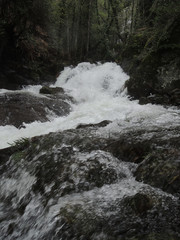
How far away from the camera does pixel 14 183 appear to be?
12.8ft

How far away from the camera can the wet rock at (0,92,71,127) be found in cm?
801

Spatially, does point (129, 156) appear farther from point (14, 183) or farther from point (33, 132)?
point (33, 132)

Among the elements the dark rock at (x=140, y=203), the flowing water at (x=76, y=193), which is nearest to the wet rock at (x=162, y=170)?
the flowing water at (x=76, y=193)

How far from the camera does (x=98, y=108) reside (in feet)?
28.3

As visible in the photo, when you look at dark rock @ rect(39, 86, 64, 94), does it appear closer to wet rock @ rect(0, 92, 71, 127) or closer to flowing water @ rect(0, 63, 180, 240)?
wet rock @ rect(0, 92, 71, 127)

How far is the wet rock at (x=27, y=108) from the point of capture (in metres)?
8.01

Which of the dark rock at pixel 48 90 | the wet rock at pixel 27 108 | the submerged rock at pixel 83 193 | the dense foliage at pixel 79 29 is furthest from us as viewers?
the dark rock at pixel 48 90

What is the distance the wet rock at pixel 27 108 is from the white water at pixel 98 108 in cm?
30

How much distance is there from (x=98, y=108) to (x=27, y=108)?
8.54 ft

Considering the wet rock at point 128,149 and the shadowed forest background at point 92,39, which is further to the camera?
the shadowed forest background at point 92,39

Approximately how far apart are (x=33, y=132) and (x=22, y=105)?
206 cm

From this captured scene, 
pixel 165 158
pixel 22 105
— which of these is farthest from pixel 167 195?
pixel 22 105

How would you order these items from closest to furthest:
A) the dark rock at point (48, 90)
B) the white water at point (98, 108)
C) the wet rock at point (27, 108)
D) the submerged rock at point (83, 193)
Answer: the submerged rock at point (83, 193), the white water at point (98, 108), the wet rock at point (27, 108), the dark rock at point (48, 90)

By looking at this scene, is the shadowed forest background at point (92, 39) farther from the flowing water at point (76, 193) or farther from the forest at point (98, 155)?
the flowing water at point (76, 193)
